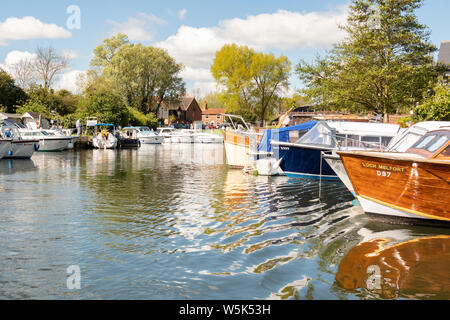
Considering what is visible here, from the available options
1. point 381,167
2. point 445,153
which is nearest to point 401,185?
point 381,167

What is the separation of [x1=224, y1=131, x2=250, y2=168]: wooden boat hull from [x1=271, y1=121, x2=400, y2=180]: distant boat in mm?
5710

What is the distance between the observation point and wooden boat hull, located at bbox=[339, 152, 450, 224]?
11.1m

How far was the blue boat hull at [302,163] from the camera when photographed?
21.3 meters

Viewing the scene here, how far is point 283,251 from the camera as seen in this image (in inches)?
368

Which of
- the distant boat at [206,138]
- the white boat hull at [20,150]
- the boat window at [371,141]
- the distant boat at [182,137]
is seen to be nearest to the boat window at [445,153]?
the boat window at [371,141]

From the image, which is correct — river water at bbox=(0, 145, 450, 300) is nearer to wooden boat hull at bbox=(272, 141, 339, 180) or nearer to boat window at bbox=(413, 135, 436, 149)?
boat window at bbox=(413, 135, 436, 149)

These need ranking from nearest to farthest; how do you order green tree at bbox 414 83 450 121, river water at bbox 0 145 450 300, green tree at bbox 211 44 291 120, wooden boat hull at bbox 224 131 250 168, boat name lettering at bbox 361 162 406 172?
river water at bbox 0 145 450 300 < boat name lettering at bbox 361 162 406 172 < green tree at bbox 414 83 450 121 < wooden boat hull at bbox 224 131 250 168 < green tree at bbox 211 44 291 120

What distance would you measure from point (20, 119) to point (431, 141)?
5433 centimetres

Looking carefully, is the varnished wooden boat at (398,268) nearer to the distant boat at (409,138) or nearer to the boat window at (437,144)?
the boat window at (437,144)

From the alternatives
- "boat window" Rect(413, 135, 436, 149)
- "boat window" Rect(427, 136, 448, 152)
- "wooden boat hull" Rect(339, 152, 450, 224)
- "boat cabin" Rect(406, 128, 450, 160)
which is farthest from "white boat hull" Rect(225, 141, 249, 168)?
"boat window" Rect(427, 136, 448, 152)

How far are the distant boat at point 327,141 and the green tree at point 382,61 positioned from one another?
1182 centimetres
